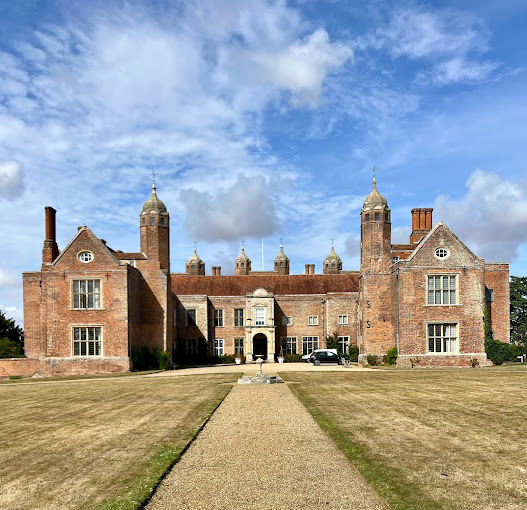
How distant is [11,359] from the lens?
32.3 meters

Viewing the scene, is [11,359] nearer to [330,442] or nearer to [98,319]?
[98,319]

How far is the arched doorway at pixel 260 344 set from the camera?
4861 centimetres

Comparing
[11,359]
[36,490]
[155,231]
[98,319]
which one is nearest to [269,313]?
[155,231]

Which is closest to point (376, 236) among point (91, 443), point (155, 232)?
point (155, 232)

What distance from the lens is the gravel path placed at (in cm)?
686

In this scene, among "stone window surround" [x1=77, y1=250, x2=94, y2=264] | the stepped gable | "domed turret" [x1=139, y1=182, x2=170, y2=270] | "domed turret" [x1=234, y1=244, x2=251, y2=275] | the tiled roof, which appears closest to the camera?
"stone window surround" [x1=77, y1=250, x2=94, y2=264]

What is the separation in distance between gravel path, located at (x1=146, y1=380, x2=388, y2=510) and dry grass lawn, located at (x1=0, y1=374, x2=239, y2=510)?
465 mm

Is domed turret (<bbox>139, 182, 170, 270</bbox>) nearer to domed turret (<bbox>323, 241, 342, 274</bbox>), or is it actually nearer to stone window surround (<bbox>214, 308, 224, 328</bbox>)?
stone window surround (<bbox>214, 308, 224, 328</bbox>)

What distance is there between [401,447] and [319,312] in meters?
37.5

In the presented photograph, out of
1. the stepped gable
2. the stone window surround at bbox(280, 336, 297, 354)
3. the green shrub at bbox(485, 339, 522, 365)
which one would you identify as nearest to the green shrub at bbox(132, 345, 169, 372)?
the stepped gable

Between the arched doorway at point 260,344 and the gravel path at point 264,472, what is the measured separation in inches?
1417

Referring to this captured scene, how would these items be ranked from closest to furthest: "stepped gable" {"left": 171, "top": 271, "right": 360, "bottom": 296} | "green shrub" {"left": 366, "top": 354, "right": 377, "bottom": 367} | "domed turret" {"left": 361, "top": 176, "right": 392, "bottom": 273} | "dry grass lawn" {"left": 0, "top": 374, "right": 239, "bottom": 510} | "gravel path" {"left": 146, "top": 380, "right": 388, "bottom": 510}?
"gravel path" {"left": 146, "top": 380, "right": 388, "bottom": 510} → "dry grass lawn" {"left": 0, "top": 374, "right": 239, "bottom": 510} → "green shrub" {"left": 366, "top": 354, "right": 377, "bottom": 367} → "domed turret" {"left": 361, "top": 176, "right": 392, "bottom": 273} → "stepped gable" {"left": 171, "top": 271, "right": 360, "bottom": 296}

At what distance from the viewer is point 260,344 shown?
4941 centimetres

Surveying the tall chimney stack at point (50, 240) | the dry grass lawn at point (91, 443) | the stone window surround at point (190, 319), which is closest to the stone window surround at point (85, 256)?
the tall chimney stack at point (50, 240)
